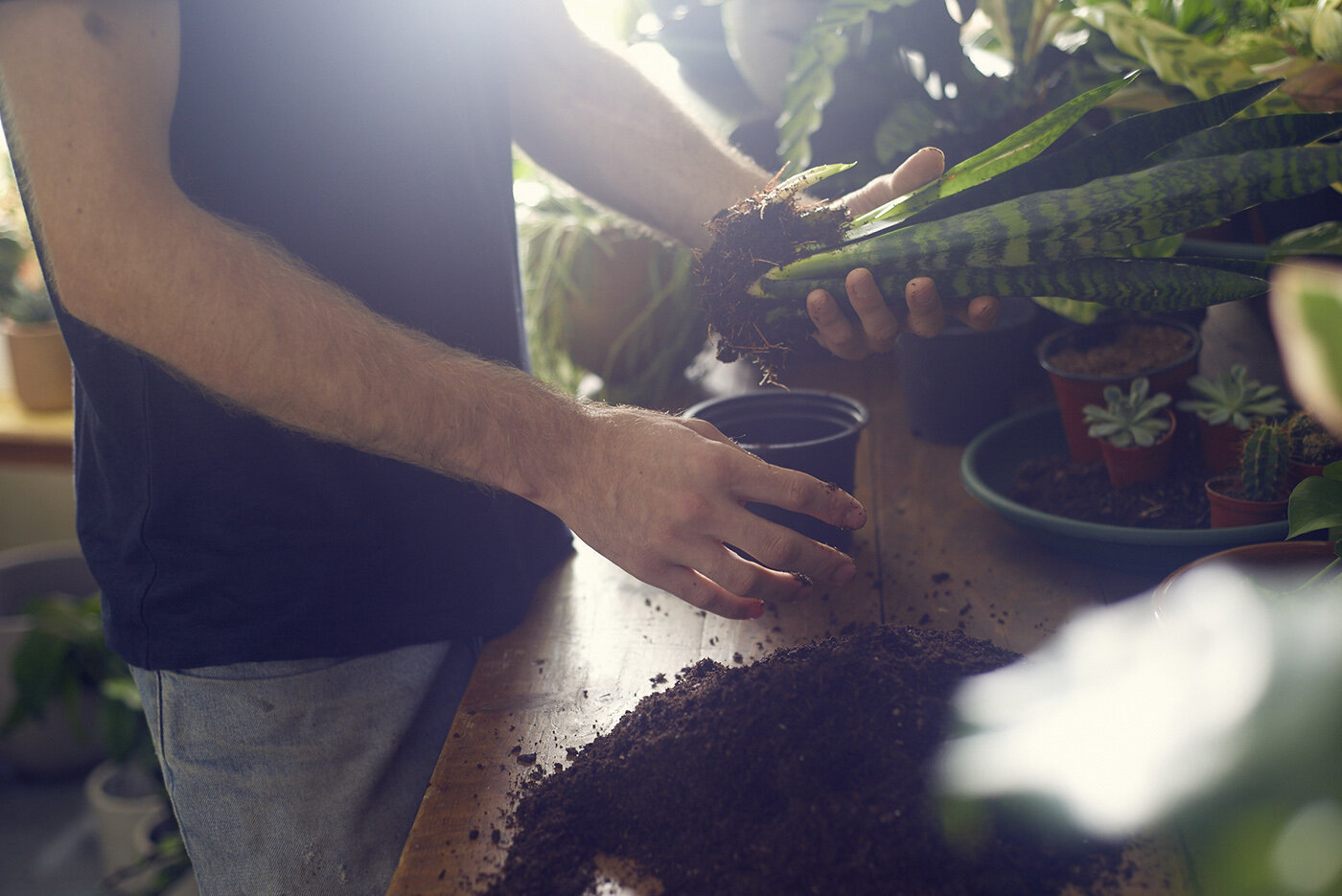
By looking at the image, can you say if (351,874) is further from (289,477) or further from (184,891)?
(184,891)

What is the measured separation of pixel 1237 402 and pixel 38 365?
2.67 metres

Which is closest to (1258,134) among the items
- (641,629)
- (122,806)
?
(641,629)

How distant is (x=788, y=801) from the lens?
1.95ft

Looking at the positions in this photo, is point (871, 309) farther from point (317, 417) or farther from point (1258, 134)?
point (317, 417)

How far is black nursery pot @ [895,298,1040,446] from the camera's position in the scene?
116 cm

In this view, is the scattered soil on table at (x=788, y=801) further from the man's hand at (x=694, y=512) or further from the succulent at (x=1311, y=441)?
the succulent at (x=1311, y=441)

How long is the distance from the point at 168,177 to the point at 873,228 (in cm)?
63

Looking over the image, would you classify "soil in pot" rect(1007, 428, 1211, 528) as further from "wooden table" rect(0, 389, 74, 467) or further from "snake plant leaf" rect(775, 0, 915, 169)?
"wooden table" rect(0, 389, 74, 467)

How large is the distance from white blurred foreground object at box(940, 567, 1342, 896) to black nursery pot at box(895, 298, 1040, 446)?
0.43m

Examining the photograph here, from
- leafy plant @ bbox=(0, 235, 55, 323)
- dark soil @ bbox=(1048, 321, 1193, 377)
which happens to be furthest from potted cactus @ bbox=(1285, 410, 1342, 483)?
leafy plant @ bbox=(0, 235, 55, 323)

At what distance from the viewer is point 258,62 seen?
781 millimetres

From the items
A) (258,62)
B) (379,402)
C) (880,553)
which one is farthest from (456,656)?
(258,62)

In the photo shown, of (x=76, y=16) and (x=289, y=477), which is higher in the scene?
(x=76, y=16)

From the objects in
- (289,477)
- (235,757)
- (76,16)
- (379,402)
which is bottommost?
(235,757)
